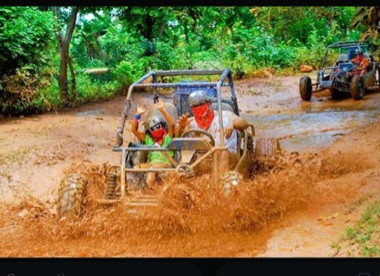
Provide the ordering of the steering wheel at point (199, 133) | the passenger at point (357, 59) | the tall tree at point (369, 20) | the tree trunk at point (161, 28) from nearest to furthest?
the tall tree at point (369, 20) < the tree trunk at point (161, 28) < the steering wheel at point (199, 133) < the passenger at point (357, 59)

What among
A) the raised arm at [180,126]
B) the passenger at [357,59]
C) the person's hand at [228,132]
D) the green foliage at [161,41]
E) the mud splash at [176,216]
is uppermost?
the green foliage at [161,41]

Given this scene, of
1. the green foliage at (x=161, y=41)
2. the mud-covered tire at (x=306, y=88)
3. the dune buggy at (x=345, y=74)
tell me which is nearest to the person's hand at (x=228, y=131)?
the green foliage at (x=161, y=41)

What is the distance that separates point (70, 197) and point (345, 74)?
8.67 ft

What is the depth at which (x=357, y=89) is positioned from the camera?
4359mm

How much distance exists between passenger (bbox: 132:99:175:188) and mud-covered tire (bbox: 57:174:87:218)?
11.4 inches

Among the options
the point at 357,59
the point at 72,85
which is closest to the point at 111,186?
the point at 72,85

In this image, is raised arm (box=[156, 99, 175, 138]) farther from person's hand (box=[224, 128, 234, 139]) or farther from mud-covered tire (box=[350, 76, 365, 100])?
mud-covered tire (box=[350, 76, 365, 100])

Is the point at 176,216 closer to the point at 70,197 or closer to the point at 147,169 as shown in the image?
the point at 147,169

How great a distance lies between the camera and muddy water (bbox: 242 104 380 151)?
3673 mm

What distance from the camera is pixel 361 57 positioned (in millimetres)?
5418

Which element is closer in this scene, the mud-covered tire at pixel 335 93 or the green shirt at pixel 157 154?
the green shirt at pixel 157 154

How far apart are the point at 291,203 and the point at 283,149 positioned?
29.9 inches

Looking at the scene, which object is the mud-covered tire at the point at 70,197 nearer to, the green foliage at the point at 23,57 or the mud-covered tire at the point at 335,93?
the green foliage at the point at 23,57

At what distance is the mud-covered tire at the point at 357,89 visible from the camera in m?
4.14
